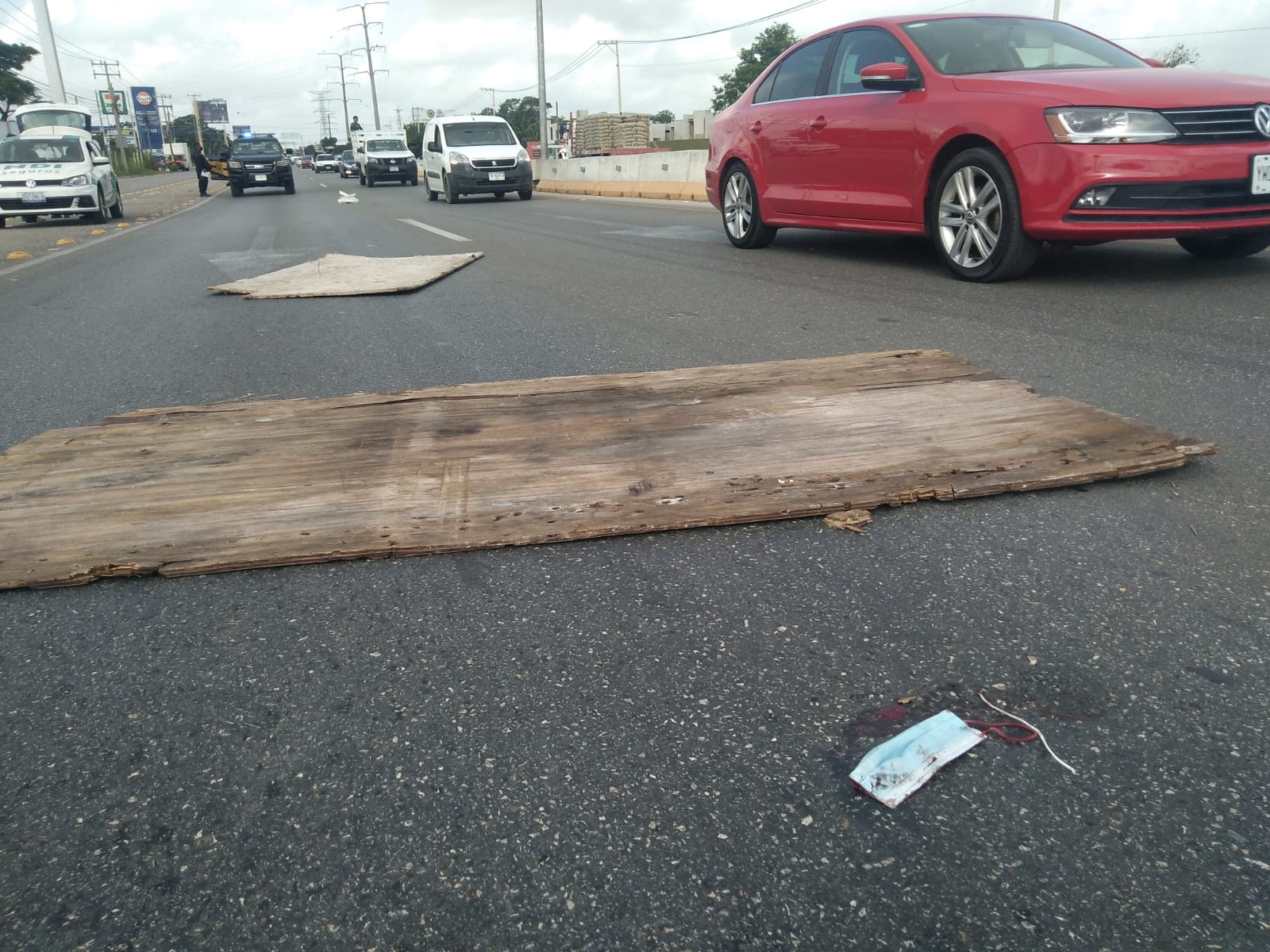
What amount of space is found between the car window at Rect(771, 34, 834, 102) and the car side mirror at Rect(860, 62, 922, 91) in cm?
108

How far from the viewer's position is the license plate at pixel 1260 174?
5.24 m

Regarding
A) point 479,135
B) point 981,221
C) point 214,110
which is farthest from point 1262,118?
point 214,110

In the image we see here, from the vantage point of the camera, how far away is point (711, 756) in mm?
1641

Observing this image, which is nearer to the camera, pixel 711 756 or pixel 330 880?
pixel 330 880

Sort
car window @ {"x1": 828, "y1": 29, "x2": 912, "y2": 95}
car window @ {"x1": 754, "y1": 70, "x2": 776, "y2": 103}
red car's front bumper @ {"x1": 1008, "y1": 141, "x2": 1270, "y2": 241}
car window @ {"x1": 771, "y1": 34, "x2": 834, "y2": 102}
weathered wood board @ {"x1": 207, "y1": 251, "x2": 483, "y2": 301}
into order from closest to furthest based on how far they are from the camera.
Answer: red car's front bumper @ {"x1": 1008, "y1": 141, "x2": 1270, "y2": 241} < car window @ {"x1": 828, "y1": 29, "x2": 912, "y2": 95} < weathered wood board @ {"x1": 207, "y1": 251, "x2": 483, "y2": 301} < car window @ {"x1": 771, "y1": 34, "x2": 834, "y2": 102} < car window @ {"x1": 754, "y1": 70, "x2": 776, "y2": 103}

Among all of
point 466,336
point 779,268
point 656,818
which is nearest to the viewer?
point 656,818

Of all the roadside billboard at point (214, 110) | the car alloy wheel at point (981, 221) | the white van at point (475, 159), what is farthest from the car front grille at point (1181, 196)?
the roadside billboard at point (214, 110)

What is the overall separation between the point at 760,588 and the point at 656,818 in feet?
2.74

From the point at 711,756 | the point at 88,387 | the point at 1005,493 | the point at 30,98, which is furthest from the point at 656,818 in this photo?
the point at 30,98

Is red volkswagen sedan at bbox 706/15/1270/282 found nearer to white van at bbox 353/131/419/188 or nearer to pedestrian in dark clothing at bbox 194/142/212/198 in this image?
white van at bbox 353/131/419/188

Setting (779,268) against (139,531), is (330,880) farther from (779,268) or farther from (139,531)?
(779,268)

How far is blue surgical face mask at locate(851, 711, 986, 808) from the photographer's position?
155 centimetres

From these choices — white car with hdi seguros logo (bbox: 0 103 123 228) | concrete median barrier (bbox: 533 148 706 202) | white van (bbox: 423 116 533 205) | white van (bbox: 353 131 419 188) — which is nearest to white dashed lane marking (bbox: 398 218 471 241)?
concrete median barrier (bbox: 533 148 706 202)

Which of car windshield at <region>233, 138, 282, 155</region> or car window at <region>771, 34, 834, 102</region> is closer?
car window at <region>771, 34, 834, 102</region>
